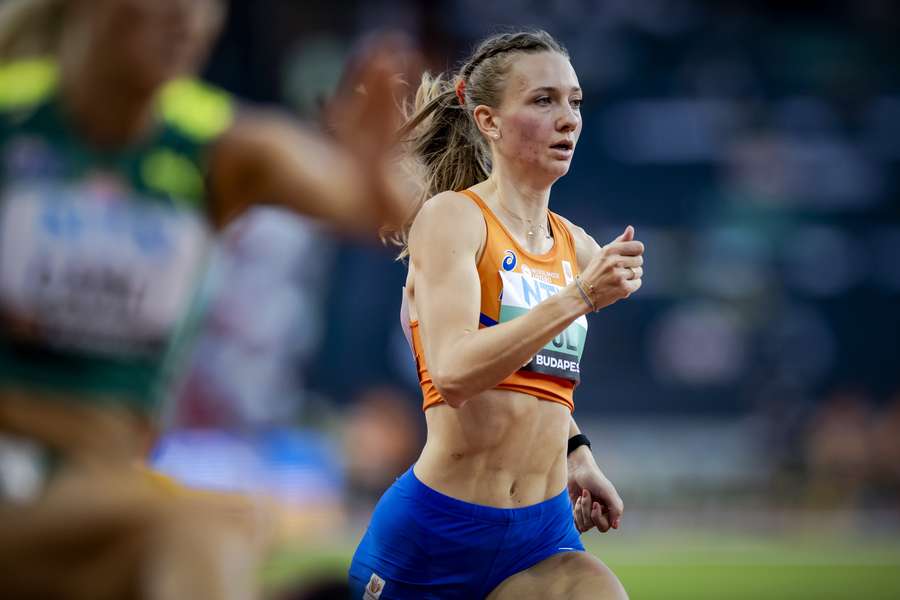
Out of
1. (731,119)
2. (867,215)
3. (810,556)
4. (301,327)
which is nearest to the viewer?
(810,556)

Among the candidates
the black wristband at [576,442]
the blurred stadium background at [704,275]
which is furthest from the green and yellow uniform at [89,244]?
the blurred stadium background at [704,275]

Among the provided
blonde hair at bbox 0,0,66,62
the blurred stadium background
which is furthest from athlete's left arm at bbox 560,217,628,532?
the blurred stadium background

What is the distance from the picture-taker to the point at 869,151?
21094 millimetres

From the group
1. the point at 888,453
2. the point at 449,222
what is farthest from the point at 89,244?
the point at 888,453

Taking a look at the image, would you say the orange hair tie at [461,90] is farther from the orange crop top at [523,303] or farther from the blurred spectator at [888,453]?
the blurred spectator at [888,453]

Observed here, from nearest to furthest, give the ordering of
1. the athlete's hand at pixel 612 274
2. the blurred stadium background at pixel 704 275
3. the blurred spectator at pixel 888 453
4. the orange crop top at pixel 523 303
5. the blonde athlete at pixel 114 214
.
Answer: the blonde athlete at pixel 114 214
the athlete's hand at pixel 612 274
the orange crop top at pixel 523 303
the blurred stadium background at pixel 704 275
the blurred spectator at pixel 888 453

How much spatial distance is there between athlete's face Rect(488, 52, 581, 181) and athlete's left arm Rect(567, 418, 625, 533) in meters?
0.94

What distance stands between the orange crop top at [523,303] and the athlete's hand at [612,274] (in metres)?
0.39

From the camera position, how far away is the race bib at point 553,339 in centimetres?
430

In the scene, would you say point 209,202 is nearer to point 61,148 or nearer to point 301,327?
point 61,148

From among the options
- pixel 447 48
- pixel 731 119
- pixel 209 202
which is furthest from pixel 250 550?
pixel 731 119

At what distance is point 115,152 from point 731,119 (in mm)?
19968

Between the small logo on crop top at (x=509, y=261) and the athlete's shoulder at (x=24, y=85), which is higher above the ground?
the small logo on crop top at (x=509, y=261)

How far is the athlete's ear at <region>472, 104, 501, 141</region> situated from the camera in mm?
4547
